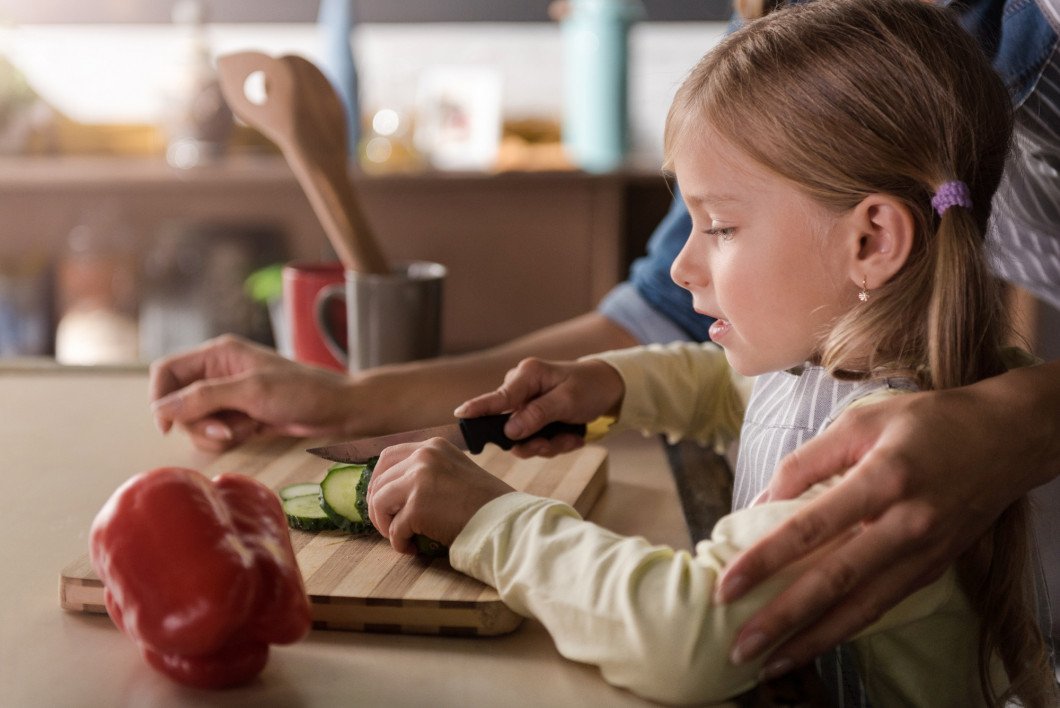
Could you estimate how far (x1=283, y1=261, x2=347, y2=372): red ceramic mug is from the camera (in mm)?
1170

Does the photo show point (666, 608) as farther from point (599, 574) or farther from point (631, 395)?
point (631, 395)

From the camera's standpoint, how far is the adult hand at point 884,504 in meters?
0.55

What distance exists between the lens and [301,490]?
0.78 metres

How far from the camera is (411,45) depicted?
2.69 meters

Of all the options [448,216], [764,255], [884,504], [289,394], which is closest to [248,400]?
[289,394]

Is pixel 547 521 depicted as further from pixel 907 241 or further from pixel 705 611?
pixel 907 241

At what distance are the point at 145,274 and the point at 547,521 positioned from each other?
2045 millimetres

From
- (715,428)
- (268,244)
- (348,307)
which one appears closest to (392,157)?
(268,244)

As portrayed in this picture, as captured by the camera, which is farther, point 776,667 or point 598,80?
point 598,80

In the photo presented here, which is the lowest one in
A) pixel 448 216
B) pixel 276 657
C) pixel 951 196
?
pixel 276 657

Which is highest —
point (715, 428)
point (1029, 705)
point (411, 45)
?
point (411, 45)

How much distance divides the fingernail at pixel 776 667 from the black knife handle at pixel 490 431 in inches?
11.8

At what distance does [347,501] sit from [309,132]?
540mm

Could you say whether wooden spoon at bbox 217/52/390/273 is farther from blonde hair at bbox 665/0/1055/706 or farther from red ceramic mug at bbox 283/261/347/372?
blonde hair at bbox 665/0/1055/706
